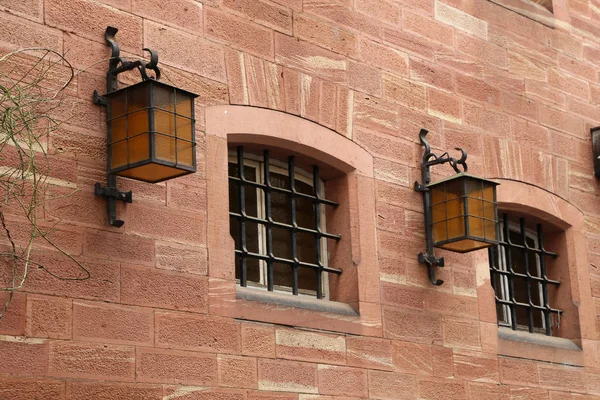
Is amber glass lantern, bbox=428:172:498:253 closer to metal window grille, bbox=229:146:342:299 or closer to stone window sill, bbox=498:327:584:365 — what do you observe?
metal window grille, bbox=229:146:342:299

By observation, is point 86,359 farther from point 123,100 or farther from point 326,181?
point 326,181

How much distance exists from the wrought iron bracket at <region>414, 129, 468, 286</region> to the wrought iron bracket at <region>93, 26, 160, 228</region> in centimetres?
233

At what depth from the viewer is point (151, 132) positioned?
20.5ft

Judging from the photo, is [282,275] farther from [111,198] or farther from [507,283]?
[507,283]

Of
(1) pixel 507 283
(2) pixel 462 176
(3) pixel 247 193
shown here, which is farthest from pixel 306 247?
(1) pixel 507 283

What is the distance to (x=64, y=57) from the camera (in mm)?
6543

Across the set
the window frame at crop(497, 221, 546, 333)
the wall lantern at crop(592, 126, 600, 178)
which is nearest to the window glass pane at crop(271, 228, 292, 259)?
the window frame at crop(497, 221, 546, 333)

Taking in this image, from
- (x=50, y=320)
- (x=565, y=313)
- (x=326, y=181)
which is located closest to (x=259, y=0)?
(x=326, y=181)

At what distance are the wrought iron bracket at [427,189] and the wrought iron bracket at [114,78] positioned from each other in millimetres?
2332

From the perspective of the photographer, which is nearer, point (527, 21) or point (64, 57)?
point (64, 57)

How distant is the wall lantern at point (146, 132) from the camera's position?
629 cm

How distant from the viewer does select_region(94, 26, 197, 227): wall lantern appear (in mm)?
6289

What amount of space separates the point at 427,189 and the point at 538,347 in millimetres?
1504

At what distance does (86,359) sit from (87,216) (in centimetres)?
72
